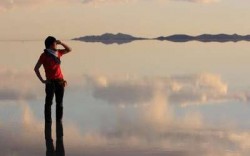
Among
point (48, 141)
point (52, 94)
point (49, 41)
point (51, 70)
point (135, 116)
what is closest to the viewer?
point (48, 141)

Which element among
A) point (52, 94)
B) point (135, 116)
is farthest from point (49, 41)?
point (135, 116)

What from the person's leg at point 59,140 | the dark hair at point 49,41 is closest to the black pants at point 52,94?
the person's leg at point 59,140

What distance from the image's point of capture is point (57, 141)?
12.1m

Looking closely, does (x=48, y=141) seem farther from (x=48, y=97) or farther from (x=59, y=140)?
(x=48, y=97)

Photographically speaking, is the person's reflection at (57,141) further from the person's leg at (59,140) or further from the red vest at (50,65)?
the red vest at (50,65)

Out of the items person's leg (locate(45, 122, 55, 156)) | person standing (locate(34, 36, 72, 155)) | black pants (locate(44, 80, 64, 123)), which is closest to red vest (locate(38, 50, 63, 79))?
person standing (locate(34, 36, 72, 155))

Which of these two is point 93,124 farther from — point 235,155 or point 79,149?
point 235,155

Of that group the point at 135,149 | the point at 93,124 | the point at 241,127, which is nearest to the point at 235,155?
the point at 135,149

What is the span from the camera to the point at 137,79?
25531 mm

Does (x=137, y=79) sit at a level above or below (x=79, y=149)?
above

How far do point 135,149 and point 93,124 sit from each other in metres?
2.98

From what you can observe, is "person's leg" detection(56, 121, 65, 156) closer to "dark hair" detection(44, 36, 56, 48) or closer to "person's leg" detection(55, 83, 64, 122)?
"person's leg" detection(55, 83, 64, 122)

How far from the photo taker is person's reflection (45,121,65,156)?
36.1ft

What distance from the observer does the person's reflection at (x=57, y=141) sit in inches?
433
